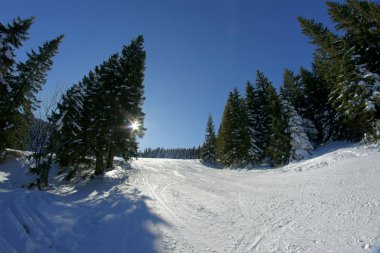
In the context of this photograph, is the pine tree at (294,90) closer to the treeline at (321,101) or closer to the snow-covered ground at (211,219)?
the treeline at (321,101)

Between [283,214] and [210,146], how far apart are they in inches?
1693

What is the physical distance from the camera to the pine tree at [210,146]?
51500 millimetres

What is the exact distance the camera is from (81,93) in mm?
18297

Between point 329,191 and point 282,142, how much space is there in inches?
590

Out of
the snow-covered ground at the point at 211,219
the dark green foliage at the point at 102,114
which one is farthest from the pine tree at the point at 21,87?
the snow-covered ground at the point at 211,219

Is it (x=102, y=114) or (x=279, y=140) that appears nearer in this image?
(x=102, y=114)

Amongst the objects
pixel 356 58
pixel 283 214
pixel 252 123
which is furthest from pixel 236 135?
pixel 283 214

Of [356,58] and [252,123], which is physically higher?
[356,58]

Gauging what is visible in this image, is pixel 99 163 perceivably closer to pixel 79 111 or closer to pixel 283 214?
pixel 79 111

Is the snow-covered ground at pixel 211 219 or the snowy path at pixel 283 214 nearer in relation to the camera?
the snow-covered ground at pixel 211 219

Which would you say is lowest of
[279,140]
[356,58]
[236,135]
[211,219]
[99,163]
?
[211,219]

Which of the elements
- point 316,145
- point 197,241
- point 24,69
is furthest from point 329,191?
point 24,69

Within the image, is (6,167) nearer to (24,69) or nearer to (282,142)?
(24,69)

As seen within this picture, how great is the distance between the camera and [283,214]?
945 cm
